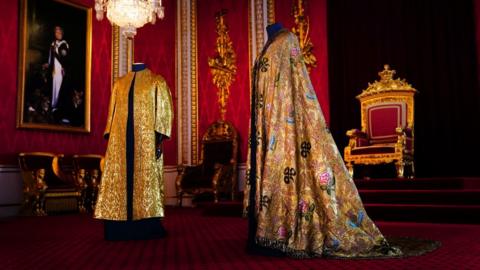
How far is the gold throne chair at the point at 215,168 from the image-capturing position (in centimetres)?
674

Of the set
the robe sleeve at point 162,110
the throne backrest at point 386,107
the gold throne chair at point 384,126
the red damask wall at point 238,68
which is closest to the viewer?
the robe sleeve at point 162,110

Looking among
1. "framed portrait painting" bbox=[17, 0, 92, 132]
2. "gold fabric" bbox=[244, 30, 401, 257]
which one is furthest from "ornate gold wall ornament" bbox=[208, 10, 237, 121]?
"gold fabric" bbox=[244, 30, 401, 257]

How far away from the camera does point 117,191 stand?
3379 millimetres

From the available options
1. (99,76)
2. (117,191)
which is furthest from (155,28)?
(117,191)

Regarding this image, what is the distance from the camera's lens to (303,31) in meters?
6.97

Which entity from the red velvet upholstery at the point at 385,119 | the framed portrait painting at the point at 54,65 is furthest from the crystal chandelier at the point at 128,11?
the red velvet upholstery at the point at 385,119

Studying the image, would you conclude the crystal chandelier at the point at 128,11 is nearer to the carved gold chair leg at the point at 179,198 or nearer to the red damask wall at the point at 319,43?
the red damask wall at the point at 319,43

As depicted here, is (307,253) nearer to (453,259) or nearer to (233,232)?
(453,259)

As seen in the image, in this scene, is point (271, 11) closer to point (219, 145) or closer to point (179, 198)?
point (219, 145)

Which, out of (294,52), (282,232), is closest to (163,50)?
(294,52)

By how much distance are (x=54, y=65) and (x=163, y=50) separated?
6.20 feet

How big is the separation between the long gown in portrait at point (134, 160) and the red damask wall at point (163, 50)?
13.8 ft

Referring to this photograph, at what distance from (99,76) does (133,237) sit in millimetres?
4361

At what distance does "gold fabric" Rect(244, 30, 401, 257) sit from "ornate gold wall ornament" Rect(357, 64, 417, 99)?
3854 mm
